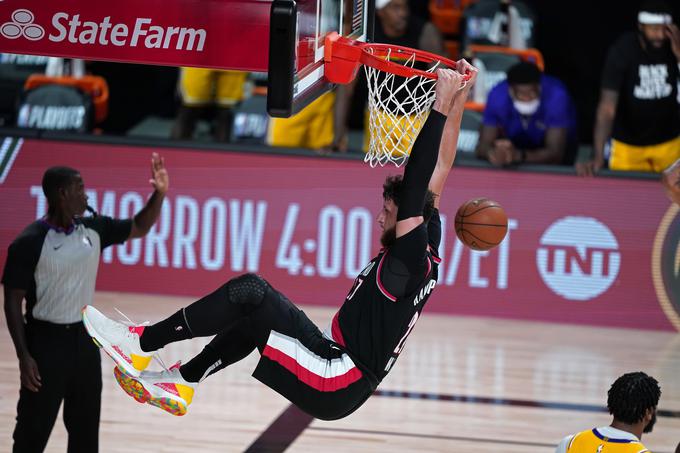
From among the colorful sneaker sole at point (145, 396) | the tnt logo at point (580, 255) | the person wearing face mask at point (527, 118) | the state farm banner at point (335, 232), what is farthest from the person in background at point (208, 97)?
the colorful sneaker sole at point (145, 396)

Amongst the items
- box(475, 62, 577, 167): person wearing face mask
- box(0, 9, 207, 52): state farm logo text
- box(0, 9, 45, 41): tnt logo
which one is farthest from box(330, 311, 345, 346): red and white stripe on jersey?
box(475, 62, 577, 167): person wearing face mask

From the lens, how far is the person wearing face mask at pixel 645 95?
35.7 feet

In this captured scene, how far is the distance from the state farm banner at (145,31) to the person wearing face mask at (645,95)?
611cm

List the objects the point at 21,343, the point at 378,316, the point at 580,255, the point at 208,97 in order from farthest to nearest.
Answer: the point at 208,97 < the point at 580,255 < the point at 21,343 < the point at 378,316

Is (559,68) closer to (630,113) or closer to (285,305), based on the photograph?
(630,113)

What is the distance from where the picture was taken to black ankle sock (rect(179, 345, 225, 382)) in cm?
580

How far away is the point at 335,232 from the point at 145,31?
5744mm

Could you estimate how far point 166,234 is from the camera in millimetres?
11070

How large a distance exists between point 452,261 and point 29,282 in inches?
216

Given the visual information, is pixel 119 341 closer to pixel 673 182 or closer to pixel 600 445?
pixel 600 445

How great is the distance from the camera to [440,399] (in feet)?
28.7

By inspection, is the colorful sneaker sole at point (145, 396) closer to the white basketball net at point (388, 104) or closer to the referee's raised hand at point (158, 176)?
the referee's raised hand at point (158, 176)

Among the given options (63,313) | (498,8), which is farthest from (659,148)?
(63,313)

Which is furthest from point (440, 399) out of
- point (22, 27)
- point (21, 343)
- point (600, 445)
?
point (22, 27)
